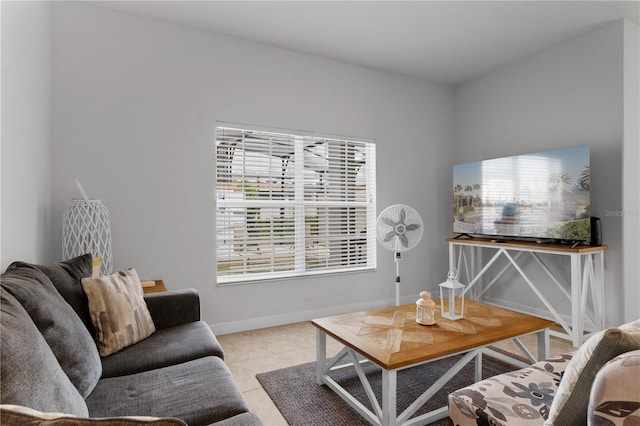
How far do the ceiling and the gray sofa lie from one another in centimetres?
216

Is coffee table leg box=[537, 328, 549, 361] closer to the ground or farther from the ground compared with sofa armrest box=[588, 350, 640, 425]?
closer to the ground

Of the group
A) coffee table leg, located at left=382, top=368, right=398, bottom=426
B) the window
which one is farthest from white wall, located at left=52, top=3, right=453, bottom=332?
coffee table leg, located at left=382, top=368, right=398, bottom=426

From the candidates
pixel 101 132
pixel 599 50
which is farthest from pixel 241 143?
pixel 599 50

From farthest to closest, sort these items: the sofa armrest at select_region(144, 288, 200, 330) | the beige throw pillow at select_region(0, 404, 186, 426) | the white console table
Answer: the white console table
the sofa armrest at select_region(144, 288, 200, 330)
the beige throw pillow at select_region(0, 404, 186, 426)

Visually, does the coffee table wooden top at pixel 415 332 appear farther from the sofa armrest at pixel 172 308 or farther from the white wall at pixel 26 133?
the white wall at pixel 26 133

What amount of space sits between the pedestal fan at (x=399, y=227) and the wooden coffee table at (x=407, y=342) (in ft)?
2.36

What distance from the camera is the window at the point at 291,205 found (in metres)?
3.30

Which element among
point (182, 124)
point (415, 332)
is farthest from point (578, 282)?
point (182, 124)

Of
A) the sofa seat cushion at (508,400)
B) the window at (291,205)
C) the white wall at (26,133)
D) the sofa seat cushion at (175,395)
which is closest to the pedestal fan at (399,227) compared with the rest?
the window at (291,205)

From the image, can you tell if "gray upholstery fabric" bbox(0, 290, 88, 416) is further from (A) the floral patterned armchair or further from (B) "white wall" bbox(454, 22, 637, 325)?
(B) "white wall" bbox(454, 22, 637, 325)

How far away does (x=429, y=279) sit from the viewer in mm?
4352

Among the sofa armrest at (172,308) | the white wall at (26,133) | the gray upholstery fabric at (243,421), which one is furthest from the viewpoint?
the sofa armrest at (172,308)

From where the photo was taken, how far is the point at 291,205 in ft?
11.7

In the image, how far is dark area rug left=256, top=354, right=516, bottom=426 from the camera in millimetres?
1899
